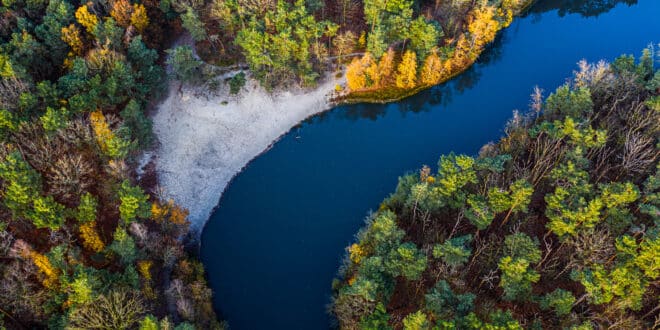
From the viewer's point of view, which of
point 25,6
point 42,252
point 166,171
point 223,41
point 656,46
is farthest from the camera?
point 656,46

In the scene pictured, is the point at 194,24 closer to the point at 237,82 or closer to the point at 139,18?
the point at 139,18

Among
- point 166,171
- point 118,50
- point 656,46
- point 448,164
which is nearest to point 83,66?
point 118,50

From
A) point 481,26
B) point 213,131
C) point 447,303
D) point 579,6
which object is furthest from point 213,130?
point 579,6

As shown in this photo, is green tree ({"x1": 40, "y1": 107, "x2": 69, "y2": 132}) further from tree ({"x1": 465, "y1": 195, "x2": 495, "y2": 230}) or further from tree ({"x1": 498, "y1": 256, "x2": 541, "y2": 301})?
tree ({"x1": 498, "y1": 256, "x2": 541, "y2": 301})

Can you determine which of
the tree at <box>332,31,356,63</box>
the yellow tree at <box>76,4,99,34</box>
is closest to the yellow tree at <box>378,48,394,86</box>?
the tree at <box>332,31,356,63</box>

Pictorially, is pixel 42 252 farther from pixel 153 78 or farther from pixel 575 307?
pixel 575 307
